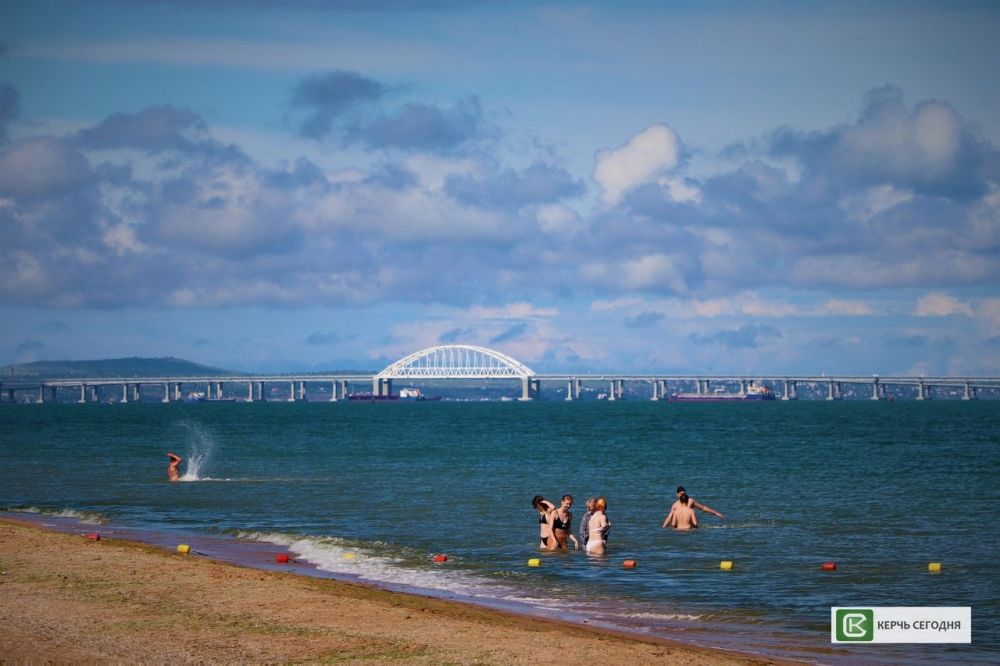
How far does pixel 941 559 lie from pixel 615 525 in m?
9.71

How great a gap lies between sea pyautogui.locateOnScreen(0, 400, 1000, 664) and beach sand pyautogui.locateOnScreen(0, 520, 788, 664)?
6.39ft

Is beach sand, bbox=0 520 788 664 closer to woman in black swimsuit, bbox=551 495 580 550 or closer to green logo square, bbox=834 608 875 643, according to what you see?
green logo square, bbox=834 608 875 643

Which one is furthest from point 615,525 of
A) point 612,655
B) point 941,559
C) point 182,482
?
point 182,482

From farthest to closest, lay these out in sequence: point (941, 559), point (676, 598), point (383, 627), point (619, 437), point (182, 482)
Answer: point (619, 437) < point (182, 482) < point (941, 559) < point (676, 598) < point (383, 627)

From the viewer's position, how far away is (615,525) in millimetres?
34906

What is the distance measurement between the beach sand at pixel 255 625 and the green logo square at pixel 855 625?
234cm

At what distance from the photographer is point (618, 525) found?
3494 cm

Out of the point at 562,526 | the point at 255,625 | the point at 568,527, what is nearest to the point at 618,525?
the point at 568,527

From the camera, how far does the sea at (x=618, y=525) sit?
72.2 ft

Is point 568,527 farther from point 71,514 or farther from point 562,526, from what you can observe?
point 71,514

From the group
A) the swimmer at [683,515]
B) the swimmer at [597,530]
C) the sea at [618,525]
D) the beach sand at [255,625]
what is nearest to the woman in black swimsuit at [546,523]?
the sea at [618,525]

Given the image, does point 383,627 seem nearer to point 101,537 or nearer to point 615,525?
point 101,537

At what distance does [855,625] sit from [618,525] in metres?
15.8

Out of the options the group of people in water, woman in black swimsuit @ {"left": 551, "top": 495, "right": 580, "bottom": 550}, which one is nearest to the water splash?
the group of people in water
